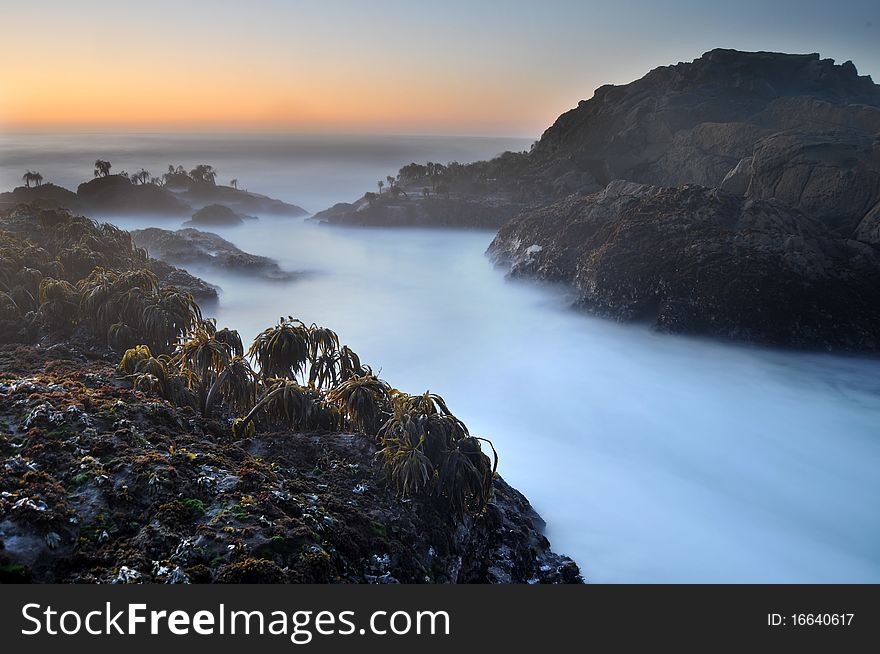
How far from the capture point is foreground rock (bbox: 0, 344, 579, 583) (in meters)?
12.6

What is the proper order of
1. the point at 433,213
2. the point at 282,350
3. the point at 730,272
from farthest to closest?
the point at 433,213 < the point at 730,272 < the point at 282,350

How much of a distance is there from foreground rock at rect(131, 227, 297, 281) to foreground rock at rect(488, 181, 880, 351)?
125ft

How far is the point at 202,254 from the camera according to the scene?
75.8 m

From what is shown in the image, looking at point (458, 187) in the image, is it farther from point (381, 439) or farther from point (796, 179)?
point (381, 439)

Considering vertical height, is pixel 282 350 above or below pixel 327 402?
above

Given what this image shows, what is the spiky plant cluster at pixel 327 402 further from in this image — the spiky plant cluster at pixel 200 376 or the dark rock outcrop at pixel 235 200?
the dark rock outcrop at pixel 235 200

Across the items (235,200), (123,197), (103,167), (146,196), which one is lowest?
(123,197)

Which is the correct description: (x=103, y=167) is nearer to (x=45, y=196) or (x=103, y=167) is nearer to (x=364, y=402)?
(x=45, y=196)

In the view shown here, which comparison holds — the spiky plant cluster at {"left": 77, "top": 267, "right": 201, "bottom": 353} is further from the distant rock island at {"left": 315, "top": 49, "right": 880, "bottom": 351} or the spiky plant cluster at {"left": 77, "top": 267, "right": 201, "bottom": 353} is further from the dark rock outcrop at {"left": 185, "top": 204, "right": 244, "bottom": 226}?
the dark rock outcrop at {"left": 185, "top": 204, "right": 244, "bottom": 226}

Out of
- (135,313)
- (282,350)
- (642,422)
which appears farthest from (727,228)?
(135,313)

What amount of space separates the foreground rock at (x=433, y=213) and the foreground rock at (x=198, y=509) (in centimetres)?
9442

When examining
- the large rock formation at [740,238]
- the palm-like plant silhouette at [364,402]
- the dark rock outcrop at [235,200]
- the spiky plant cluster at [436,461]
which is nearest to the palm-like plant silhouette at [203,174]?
the dark rock outcrop at [235,200]

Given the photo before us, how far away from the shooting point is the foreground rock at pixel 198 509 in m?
12.6

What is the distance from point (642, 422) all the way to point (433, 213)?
8566 centimetres
